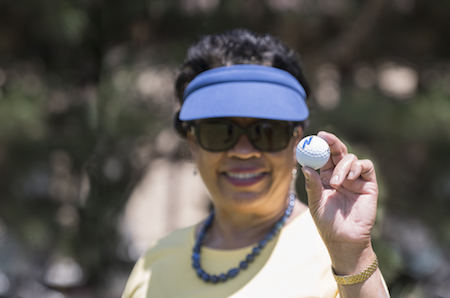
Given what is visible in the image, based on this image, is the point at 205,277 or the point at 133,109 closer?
the point at 205,277

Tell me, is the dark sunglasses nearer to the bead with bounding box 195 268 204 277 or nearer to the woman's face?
the woman's face

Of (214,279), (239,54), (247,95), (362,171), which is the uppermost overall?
(239,54)

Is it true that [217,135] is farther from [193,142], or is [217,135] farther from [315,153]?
[315,153]

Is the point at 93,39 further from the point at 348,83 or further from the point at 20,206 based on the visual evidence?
the point at 348,83

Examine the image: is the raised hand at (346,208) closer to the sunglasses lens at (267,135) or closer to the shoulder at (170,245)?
A: the sunglasses lens at (267,135)

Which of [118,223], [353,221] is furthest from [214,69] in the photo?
[118,223]

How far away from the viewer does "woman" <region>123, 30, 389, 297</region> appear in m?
1.47

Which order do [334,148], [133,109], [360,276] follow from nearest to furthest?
[360,276]
[334,148]
[133,109]

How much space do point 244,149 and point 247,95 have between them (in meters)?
0.19

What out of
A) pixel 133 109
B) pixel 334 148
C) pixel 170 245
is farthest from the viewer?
pixel 133 109

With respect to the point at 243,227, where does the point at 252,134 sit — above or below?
above

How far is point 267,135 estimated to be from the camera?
5.19ft

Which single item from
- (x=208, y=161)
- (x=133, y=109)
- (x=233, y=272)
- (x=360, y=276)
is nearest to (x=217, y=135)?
(x=208, y=161)

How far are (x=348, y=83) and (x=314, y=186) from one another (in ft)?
10.0
